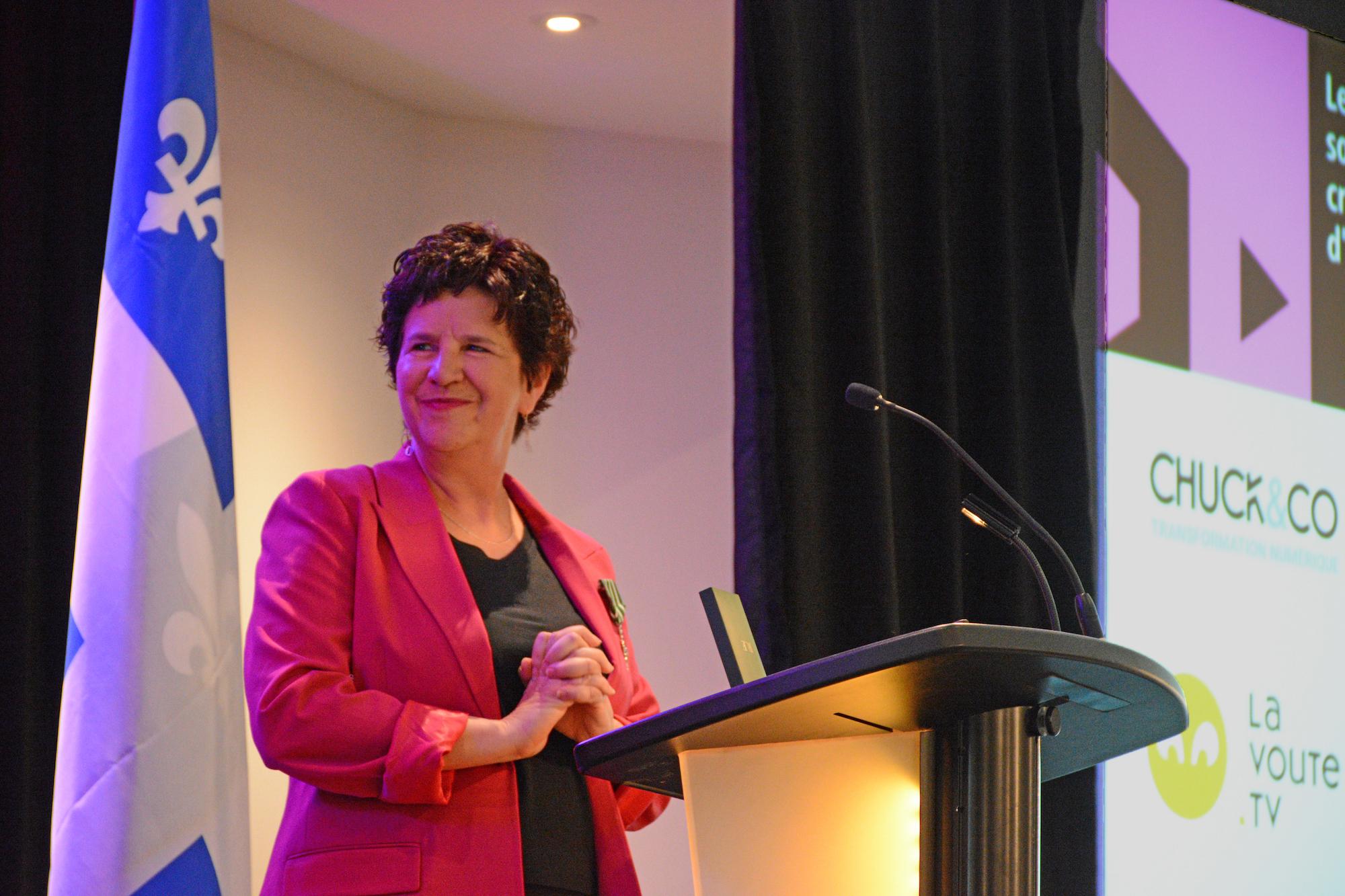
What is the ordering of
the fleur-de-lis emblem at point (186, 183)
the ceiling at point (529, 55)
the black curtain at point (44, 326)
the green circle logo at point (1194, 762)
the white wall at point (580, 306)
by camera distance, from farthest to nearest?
the white wall at point (580, 306)
the ceiling at point (529, 55)
the green circle logo at point (1194, 762)
the black curtain at point (44, 326)
the fleur-de-lis emblem at point (186, 183)

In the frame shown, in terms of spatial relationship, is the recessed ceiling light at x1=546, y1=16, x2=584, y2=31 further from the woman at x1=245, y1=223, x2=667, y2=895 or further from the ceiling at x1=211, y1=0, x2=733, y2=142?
the woman at x1=245, y1=223, x2=667, y2=895

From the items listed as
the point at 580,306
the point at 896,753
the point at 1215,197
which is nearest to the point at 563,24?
the point at 580,306

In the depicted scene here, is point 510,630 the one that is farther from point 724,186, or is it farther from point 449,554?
point 724,186

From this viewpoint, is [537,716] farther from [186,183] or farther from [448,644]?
[186,183]

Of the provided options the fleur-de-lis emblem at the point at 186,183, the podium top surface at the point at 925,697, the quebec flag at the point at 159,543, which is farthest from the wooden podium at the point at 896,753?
the fleur-de-lis emblem at the point at 186,183

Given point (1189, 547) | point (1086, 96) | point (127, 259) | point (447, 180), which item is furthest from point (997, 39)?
point (127, 259)

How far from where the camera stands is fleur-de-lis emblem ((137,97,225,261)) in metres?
2.46

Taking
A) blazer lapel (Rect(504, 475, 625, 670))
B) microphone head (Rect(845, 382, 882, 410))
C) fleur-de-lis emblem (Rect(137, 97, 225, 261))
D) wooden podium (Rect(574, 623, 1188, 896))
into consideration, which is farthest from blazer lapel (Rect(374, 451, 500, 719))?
fleur-de-lis emblem (Rect(137, 97, 225, 261))

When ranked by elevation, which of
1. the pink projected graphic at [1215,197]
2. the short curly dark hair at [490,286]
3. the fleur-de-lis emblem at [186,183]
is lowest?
the short curly dark hair at [490,286]

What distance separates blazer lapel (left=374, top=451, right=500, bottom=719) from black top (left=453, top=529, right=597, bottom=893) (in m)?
0.03

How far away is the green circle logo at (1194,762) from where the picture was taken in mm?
3350

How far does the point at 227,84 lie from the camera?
12.5 ft

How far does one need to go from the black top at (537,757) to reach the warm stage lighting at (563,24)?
2299 millimetres

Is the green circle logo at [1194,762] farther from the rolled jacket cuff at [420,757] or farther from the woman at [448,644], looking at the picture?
the rolled jacket cuff at [420,757]
